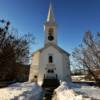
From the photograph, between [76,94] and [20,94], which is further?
[20,94]

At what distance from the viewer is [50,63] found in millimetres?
31891

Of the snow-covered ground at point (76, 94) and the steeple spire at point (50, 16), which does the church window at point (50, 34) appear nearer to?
the steeple spire at point (50, 16)

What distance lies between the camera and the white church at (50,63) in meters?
31.4

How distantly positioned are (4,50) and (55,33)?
16.0 metres

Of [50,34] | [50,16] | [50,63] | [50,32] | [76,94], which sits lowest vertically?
[76,94]

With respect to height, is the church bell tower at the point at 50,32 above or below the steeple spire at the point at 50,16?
below

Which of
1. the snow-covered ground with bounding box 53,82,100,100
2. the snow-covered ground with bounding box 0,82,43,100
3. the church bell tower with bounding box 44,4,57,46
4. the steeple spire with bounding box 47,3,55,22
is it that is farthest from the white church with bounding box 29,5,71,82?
the snow-covered ground with bounding box 53,82,100,100

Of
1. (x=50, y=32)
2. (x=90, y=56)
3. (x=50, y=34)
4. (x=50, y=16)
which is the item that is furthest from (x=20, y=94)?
(x=50, y=16)

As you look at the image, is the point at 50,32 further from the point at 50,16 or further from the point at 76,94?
the point at 76,94

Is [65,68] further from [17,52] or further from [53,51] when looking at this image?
[17,52]

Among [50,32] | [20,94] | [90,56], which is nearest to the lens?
[20,94]

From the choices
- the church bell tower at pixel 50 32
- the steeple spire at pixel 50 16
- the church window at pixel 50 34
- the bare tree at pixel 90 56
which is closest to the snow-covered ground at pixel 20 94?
the bare tree at pixel 90 56

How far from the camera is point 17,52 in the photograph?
22594mm

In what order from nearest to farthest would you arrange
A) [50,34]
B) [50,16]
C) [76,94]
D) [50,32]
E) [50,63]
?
[76,94] < [50,63] < [50,34] < [50,32] < [50,16]
